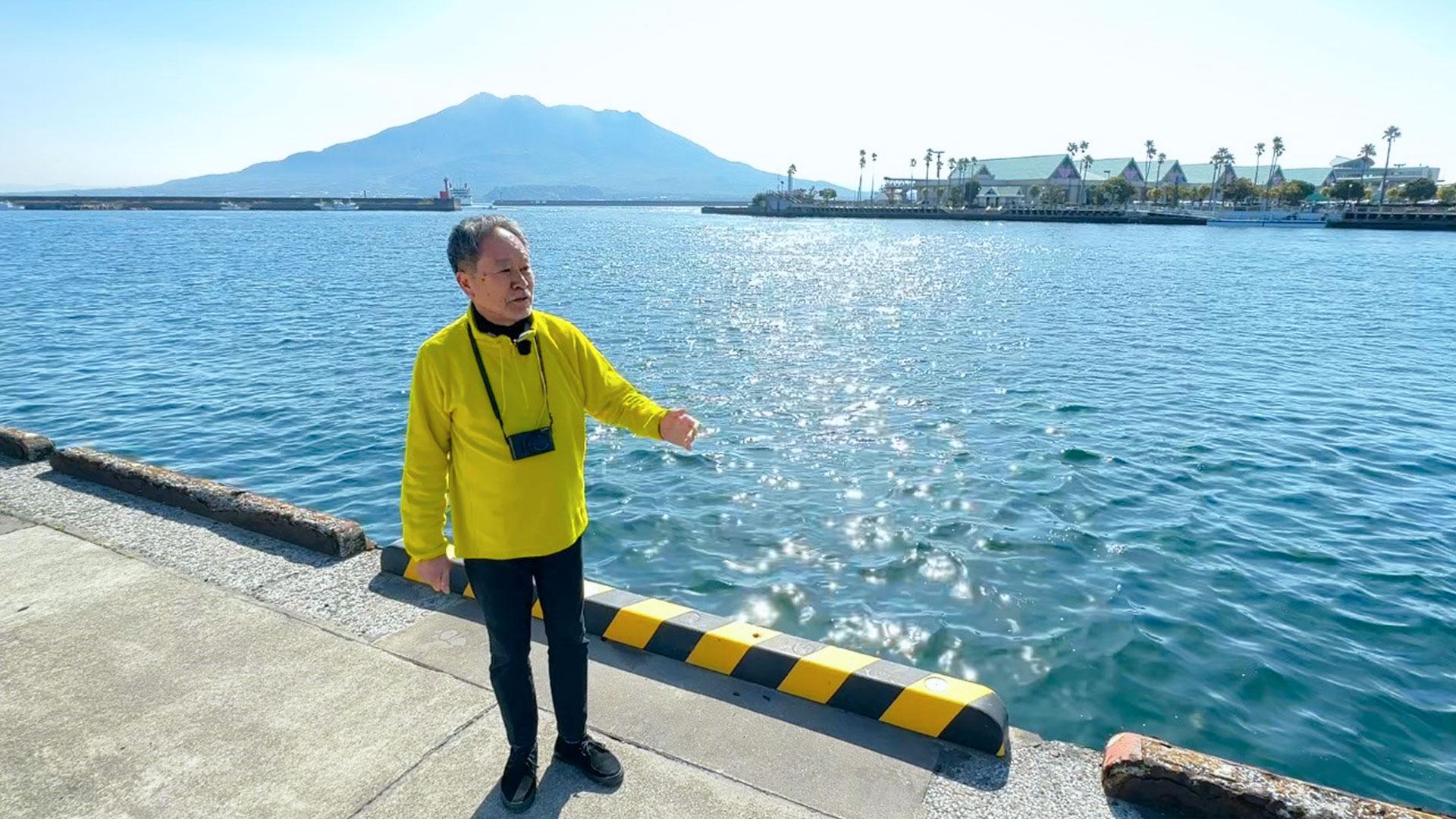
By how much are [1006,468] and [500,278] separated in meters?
9.12

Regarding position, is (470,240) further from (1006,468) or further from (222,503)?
(1006,468)

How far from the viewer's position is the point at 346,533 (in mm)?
5609

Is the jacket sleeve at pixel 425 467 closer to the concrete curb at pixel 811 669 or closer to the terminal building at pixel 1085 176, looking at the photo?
the concrete curb at pixel 811 669

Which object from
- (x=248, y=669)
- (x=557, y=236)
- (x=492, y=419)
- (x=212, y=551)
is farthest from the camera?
(x=557, y=236)

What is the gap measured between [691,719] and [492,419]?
6.11ft

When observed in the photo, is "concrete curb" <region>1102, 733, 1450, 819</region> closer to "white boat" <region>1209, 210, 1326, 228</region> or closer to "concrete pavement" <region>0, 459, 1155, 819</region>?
"concrete pavement" <region>0, 459, 1155, 819</region>

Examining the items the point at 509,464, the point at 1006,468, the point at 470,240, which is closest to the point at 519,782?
the point at 509,464

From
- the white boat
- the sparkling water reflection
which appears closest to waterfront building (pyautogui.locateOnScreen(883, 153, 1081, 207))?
the white boat

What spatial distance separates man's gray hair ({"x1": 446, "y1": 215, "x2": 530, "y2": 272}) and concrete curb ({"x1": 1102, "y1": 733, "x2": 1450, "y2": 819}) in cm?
336

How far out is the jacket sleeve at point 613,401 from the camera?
3.38 m

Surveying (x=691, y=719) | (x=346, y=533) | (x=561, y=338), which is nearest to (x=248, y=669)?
(x=346, y=533)

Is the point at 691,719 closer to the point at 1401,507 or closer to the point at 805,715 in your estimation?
the point at 805,715

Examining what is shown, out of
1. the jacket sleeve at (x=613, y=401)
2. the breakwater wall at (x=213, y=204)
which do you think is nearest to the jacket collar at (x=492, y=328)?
the jacket sleeve at (x=613, y=401)

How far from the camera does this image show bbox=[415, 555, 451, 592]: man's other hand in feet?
10.3
